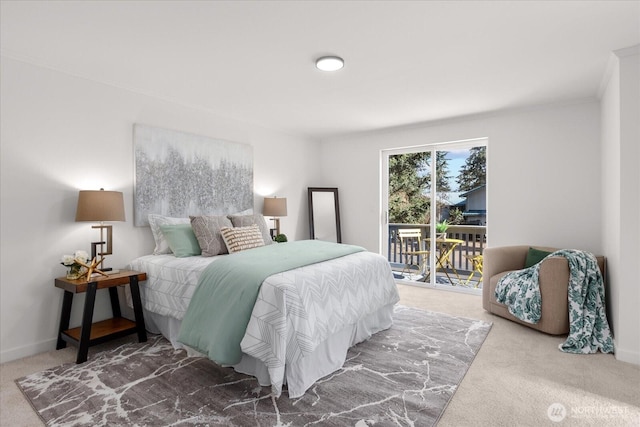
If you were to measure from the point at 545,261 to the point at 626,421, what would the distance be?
1.51m

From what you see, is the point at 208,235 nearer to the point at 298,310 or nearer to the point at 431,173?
the point at 298,310

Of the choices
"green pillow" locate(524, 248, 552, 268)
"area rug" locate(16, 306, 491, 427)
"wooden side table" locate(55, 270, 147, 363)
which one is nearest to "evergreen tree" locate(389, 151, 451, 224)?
"green pillow" locate(524, 248, 552, 268)

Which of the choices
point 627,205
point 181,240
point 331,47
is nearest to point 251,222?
point 181,240

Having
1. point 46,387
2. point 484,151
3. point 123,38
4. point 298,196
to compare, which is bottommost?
point 46,387

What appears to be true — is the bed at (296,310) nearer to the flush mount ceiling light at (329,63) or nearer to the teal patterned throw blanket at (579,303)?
the teal patterned throw blanket at (579,303)

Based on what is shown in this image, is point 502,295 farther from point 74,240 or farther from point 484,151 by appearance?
point 74,240

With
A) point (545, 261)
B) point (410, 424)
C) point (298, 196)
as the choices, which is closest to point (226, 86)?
point (298, 196)

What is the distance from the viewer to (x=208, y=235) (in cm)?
342

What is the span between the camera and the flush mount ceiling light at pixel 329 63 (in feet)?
9.07

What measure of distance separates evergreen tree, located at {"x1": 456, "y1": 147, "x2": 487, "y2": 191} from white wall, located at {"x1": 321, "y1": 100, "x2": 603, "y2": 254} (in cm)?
19

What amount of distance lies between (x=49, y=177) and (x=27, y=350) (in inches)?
56.4

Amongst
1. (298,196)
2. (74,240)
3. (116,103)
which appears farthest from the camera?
Result: (298,196)

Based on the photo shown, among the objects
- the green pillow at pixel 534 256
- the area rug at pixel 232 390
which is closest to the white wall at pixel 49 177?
the area rug at pixel 232 390

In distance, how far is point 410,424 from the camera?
1913mm
